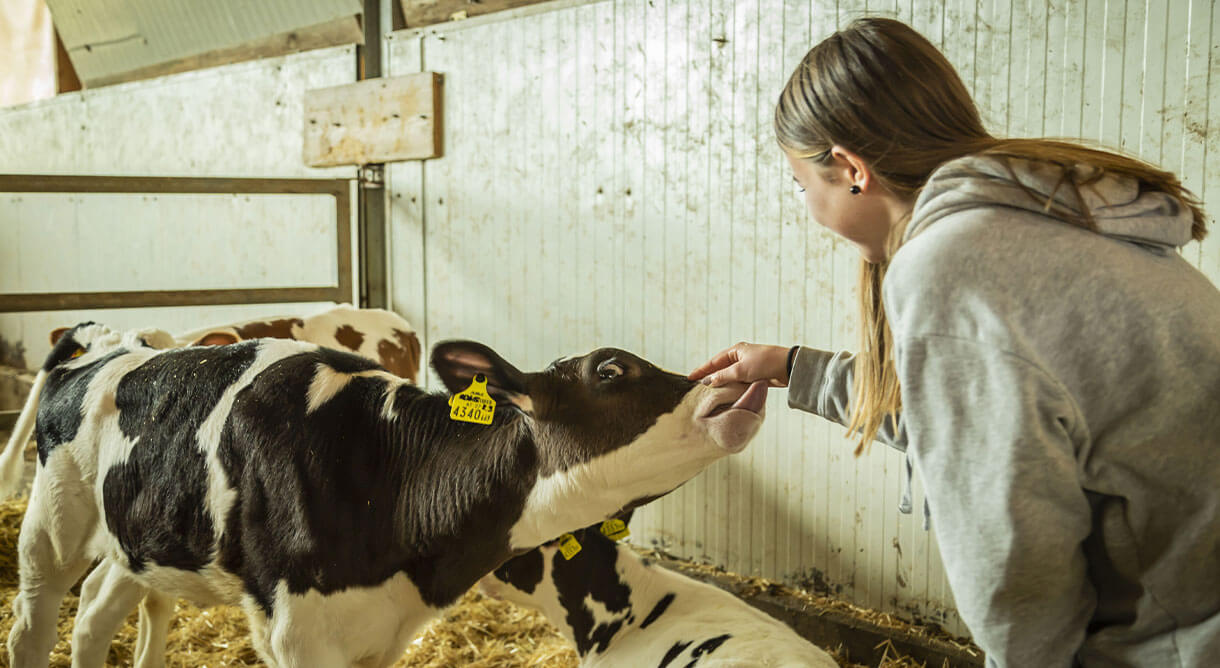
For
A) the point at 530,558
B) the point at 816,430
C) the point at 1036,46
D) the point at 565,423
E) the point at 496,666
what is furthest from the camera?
the point at 816,430

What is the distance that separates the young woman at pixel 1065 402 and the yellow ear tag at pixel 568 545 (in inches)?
81.7

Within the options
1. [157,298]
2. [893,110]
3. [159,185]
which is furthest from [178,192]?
[893,110]

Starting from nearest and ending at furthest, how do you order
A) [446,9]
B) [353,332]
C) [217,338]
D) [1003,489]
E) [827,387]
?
1. [1003,489]
2. [827,387]
3. [217,338]
4. [353,332]
5. [446,9]

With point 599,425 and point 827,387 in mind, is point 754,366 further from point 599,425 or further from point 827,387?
point 599,425

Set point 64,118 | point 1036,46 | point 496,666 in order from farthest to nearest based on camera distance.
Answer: point 64,118
point 496,666
point 1036,46

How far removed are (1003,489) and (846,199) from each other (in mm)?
556

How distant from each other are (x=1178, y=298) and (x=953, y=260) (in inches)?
11.2

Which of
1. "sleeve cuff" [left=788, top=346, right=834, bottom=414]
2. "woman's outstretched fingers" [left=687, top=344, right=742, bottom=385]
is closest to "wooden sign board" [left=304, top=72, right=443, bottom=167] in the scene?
"woman's outstretched fingers" [left=687, top=344, right=742, bottom=385]

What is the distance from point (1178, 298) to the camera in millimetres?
1229

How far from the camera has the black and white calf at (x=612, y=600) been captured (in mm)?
3225

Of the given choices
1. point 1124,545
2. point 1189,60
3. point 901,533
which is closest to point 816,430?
point 901,533

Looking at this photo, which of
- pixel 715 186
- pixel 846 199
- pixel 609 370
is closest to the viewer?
pixel 846 199

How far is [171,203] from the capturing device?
7832 millimetres

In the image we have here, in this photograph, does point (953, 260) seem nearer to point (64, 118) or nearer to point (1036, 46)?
point (1036, 46)
